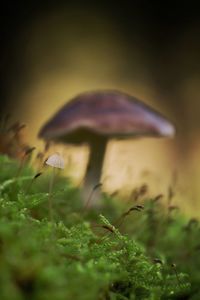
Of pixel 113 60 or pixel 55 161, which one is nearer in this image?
pixel 55 161

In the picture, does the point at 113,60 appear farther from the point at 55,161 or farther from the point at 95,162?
the point at 55,161

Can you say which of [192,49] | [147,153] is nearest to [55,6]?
[192,49]

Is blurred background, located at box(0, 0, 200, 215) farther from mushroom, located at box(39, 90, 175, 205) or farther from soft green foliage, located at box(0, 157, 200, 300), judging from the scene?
soft green foliage, located at box(0, 157, 200, 300)

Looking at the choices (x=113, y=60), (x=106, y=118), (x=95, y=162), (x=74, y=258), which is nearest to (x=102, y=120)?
(x=106, y=118)

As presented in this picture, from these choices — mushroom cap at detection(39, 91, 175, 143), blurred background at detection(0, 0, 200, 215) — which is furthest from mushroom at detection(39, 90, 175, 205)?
blurred background at detection(0, 0, 200, 215)

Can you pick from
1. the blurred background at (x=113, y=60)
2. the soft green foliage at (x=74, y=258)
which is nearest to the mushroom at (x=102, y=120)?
the soft green foliage at (x=74, y=258)

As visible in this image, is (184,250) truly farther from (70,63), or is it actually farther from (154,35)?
(154,35)

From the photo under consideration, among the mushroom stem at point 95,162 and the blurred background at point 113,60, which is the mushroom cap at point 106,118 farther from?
the blurred background at point 113,60
